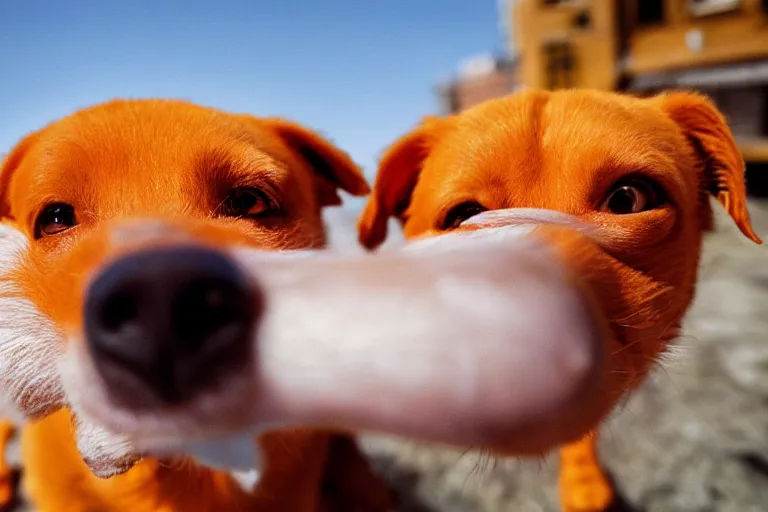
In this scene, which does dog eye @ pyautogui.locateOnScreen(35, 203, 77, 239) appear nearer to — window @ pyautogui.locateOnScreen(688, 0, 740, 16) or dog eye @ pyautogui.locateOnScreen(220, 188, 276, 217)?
dog eye @ pyautogui.locateOnScreen(220, 188, 276, 217)

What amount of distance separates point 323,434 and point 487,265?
76cm

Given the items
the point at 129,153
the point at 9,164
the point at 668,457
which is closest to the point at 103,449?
the point at 129,153

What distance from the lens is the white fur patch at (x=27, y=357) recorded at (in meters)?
0.53

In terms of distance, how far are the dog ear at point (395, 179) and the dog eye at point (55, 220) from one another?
1.75 ft

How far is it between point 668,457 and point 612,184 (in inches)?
55.2

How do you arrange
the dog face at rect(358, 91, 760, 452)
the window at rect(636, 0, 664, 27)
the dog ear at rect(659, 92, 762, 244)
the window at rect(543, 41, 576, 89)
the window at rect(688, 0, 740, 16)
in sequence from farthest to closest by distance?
the window at rect(636, 0, 664, 27)
the window at rect(543, 41, 576, 89)
the window at rect(688, 0, 740, 16)
the dog ear at rect(659, 92, 762, 244)
the dog face at rect(358, 91, 760, 452)

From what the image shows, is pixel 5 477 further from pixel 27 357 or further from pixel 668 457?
pixel 668 457

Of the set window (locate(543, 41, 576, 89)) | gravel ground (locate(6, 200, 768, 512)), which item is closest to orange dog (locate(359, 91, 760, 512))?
gravel ground (locate(6, 200, 768, 512))

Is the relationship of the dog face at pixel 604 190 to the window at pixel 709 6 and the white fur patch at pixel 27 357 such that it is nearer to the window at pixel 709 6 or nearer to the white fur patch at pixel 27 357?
the white fur patch at pixel 27 357

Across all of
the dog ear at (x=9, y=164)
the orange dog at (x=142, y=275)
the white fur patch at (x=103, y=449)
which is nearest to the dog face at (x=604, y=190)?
the orange dog at (x=142, y=275)

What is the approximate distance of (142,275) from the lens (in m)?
0.37

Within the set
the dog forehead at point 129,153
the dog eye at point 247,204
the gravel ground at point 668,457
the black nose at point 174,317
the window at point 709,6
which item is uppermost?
the dog forehead at point 129,153

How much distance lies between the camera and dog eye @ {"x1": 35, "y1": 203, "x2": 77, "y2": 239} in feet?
2.07

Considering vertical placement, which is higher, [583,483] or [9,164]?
[9,164]
